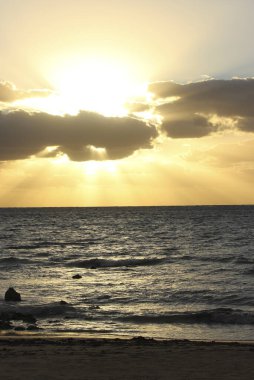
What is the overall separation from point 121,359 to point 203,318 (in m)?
10.2

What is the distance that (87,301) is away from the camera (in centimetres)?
3078

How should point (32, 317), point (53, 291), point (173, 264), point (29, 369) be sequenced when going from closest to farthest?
point (29, 369) → point (32, 317) → point (53, 291) → point (173, 264)

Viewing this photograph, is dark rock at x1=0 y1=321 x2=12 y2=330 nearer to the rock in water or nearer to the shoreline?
the shoreline

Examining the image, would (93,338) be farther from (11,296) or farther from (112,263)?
(112,263)

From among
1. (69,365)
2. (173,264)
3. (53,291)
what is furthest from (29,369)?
(173,264)

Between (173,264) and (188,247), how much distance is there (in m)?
16.7

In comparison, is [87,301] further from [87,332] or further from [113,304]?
[87,332]

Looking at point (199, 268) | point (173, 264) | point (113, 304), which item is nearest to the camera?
point (113, 304)

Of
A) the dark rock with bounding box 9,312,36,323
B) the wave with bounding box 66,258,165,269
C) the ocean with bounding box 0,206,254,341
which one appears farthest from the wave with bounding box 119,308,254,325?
the wave with bounding box 66,258,165,269

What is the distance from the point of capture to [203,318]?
25781 millimetres

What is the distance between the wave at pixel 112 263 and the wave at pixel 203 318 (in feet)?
82.3

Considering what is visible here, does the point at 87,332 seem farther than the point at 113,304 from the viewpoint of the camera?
No

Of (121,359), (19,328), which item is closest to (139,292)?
(19,328)

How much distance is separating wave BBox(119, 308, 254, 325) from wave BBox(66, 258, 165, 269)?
25081 mm
